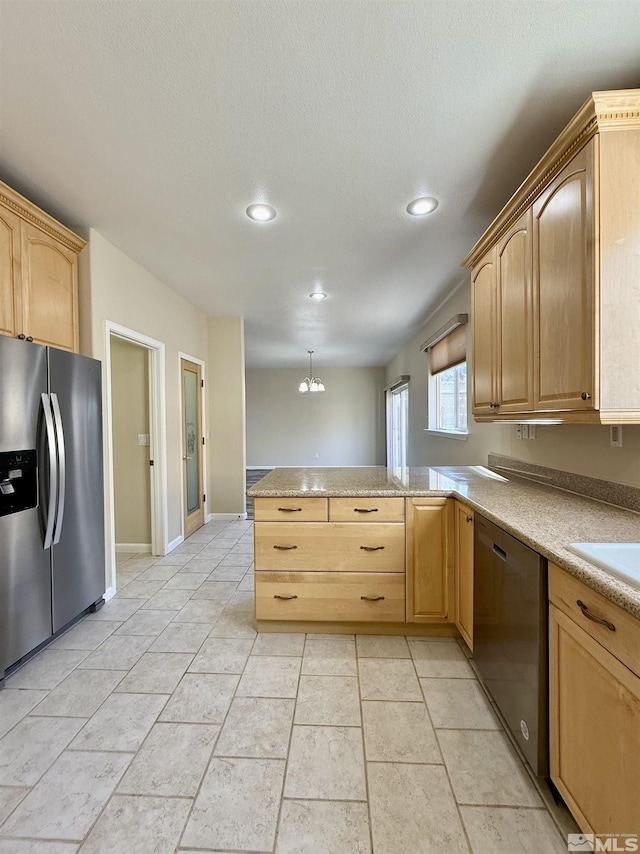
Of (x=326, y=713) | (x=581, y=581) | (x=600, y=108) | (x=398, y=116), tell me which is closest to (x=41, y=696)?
(x=326, y=713)

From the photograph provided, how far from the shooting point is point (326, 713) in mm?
1644

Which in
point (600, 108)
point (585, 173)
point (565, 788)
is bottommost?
point (565, 788)

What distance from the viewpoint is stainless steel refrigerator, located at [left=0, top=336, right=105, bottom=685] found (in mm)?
1843

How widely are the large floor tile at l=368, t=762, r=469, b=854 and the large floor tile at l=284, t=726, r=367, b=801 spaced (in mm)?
63

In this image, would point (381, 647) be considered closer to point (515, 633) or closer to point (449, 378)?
point (515, 633)

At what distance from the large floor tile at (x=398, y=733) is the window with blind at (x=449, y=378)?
2.45 m

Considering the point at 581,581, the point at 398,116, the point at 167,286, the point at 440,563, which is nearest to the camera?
the point at 581,581

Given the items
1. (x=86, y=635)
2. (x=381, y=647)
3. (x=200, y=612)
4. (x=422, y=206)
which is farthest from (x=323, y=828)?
(x=422, y=206)

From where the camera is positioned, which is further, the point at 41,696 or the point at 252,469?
the point at 252,469

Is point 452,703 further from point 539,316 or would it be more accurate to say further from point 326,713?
point 539,316

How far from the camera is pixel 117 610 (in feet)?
8.51

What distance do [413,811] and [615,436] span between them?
1.66 meters

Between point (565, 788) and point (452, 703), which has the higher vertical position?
point (565, 788)

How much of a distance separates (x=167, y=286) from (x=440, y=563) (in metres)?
3.38
